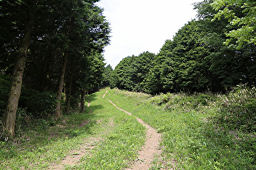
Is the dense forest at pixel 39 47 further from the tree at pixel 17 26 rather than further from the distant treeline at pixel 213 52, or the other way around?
the distant treeline at pixel 213 52

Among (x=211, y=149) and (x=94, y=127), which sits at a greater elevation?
(x=211, y=149)

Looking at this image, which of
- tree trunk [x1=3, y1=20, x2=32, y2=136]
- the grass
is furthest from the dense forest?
the grass

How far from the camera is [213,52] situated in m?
12.7

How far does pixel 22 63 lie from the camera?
7.45 m

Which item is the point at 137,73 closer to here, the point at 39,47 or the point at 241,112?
the point at 39,47

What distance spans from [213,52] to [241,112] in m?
7.37

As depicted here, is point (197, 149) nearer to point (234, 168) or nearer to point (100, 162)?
point (234, 168)

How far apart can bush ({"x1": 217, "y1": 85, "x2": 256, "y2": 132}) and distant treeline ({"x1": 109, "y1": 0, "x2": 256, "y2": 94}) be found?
9.84 feet

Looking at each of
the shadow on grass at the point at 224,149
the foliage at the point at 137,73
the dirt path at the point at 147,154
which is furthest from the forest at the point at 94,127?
the foliage at the point at 137,73

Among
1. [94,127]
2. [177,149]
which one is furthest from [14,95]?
[177,149]

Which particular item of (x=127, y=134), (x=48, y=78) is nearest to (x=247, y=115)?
(x=127, y=134)

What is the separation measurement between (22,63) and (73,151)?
19.7 feet

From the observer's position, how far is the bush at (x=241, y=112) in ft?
22.4

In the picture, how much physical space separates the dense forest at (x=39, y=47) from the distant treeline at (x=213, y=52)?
29.2 feet
